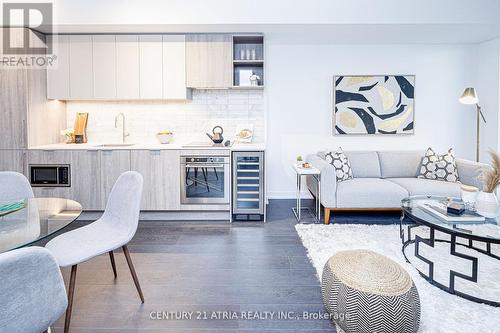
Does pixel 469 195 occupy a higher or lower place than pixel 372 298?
higher

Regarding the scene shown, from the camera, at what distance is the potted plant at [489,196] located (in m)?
2.55

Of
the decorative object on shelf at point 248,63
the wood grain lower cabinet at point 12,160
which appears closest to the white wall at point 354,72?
the decorative object on shelf at point 248,63

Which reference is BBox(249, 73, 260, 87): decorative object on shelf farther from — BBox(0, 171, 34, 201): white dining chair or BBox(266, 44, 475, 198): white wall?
BBox(0, 171, 34, 201): white dining chair

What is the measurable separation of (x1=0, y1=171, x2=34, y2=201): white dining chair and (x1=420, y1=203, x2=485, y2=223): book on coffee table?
10.4 ft

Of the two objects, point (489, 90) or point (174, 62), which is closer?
point (174, 62)

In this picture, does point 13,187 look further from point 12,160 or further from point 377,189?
point 377,189

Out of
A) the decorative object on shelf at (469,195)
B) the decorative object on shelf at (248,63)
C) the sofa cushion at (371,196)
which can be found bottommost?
the sofa cushion at (371,196)

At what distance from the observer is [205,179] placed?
4.18 m

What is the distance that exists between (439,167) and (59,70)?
5.17 meters

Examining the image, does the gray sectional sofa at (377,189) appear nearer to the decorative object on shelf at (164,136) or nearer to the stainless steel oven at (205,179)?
the stainless steel oven at (205,179)

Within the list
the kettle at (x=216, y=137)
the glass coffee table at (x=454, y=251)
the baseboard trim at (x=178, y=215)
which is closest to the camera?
the glass coffee table at (x=454, y=251)

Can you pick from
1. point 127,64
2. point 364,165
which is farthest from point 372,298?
point 127,64

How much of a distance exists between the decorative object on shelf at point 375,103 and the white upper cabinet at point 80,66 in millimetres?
3490

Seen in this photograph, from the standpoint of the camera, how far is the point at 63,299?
1.22 meters
